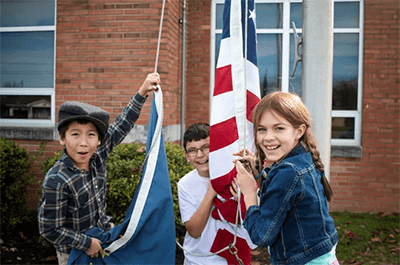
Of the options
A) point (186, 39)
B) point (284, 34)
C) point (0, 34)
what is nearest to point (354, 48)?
point (284, 34)

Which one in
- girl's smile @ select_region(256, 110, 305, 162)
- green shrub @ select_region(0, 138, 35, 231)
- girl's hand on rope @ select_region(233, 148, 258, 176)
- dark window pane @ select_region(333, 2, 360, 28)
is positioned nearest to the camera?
girl's smile @ select_region(256, 110, 305, 162)

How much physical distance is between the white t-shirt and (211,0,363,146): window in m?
4.96

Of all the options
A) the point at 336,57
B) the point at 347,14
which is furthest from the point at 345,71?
the point at 347,14

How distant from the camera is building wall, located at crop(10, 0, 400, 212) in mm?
6152

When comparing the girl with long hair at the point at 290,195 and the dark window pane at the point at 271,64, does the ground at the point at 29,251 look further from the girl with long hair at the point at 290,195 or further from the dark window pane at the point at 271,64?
the girl with long hair at the point at 290,195

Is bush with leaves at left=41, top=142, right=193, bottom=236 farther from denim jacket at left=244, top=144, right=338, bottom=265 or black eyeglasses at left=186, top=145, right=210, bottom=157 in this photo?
denim jacket at left=244, top=144, right=338, bottom=265

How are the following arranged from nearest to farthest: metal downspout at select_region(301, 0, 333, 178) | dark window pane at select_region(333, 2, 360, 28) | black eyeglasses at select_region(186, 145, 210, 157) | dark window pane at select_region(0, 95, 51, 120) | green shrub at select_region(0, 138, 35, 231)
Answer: black eyeglasses at select_region(186, 145, 210, 157)
metal downspout at select_region(301, 0, 333, 178)
green shrub at select_region(0, 138, 35, 231)
dark window pane at select_region(0, 95, 51, 120)
dark window pane at select_region(333, 2, 360, 28)

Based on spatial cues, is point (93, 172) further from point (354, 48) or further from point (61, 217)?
point (354, 48)

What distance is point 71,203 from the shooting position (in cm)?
234

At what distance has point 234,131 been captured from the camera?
7.87 ft

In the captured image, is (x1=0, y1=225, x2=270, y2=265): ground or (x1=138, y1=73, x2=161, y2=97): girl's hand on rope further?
(x1=0, y1=225, x2=270, y2=265): ground

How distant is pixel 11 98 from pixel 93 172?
5449 millimetres

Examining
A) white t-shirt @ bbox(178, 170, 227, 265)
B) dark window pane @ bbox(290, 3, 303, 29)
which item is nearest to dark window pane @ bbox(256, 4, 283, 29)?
dark window pane @ bbox(290, 3, 303, 29)

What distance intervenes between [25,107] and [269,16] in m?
4.71
